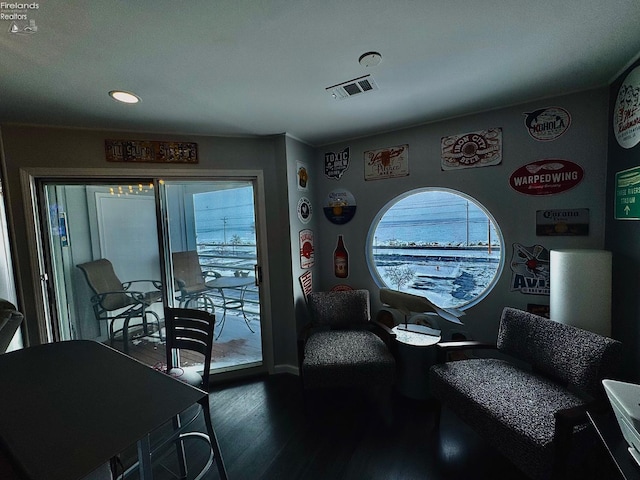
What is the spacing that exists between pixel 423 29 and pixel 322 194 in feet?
5.88

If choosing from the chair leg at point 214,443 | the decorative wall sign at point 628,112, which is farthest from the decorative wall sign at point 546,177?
the chair leg at point 214,443

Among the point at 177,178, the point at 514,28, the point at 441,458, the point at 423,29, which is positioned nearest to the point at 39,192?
the point at 177,178

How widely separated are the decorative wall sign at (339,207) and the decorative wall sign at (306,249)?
0.29 metres

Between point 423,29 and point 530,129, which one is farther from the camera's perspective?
point 530,129

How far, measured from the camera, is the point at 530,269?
78.7 inches

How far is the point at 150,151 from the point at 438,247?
2633mm

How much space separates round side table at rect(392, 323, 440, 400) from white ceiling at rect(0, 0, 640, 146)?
1729mm

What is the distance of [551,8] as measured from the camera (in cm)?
103

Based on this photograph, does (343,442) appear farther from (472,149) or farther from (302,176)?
(472,149)

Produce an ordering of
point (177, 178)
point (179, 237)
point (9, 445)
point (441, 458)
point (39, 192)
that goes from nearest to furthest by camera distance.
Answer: point (9, 445)
point (441, 458)
point (39, 192)
point (177, 178)
point (179, 237)

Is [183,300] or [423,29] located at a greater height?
[423,29]

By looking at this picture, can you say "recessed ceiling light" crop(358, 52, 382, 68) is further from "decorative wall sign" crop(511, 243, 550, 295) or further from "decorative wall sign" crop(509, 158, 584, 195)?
"decorative wall sign" crop(511, 243, 550, 295)

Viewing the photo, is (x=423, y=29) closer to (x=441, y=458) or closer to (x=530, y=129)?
(x=530, y=129)

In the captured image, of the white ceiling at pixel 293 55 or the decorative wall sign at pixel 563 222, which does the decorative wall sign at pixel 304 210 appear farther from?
the decorative wall sign at pixel 563 222
